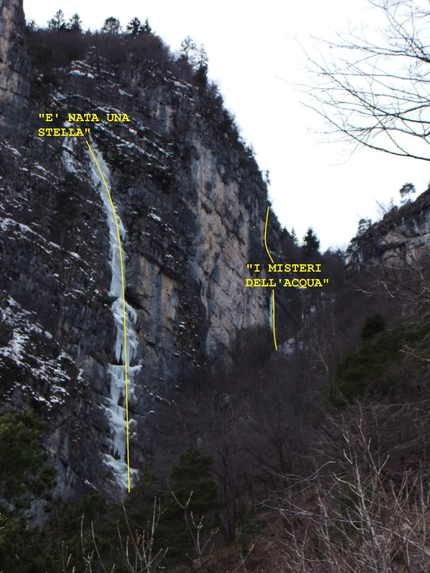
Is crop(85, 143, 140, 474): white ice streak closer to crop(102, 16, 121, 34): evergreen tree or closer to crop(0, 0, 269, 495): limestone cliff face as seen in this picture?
crop(0, 0, 269, 495): limestone cliff face

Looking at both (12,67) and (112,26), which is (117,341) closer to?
(12,67)

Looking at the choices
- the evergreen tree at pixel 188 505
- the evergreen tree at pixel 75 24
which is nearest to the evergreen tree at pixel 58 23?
the evergreen tree at pixel 75 24

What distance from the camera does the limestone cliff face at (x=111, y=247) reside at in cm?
3022

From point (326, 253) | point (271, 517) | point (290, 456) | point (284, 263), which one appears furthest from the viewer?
point (326, 253)

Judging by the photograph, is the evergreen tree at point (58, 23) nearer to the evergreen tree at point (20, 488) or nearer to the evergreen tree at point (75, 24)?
the evergreen tree at point (75, 24)

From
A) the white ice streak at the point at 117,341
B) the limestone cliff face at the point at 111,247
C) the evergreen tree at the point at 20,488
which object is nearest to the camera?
the evergreen tree at the point at 20,488

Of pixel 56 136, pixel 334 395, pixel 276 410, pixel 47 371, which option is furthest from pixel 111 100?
pixel 334 395

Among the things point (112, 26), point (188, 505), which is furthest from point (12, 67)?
point (188, 505)

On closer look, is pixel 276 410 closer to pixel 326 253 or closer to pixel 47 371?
pixel 47 371

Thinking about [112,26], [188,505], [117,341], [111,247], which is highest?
[112,26]

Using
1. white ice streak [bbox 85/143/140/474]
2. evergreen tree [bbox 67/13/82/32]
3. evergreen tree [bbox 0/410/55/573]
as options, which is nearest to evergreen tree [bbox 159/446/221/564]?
evergreen tree [bbox 0/410/55/573]

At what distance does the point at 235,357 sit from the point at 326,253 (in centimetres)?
2443

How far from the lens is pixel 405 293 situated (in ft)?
16.6

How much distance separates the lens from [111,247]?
39719 mm
